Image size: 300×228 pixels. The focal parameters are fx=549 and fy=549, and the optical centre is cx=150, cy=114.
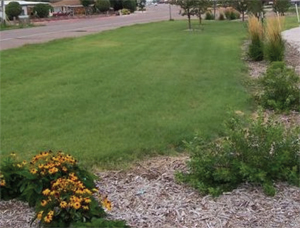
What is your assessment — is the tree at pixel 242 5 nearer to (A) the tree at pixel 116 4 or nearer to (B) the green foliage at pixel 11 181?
(A) the tree at pixel 116 4

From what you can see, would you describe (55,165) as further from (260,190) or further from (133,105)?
(133,105)

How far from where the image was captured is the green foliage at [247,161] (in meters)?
4.56

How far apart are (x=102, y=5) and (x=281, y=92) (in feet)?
159

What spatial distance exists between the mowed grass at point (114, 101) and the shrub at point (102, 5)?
40.3m

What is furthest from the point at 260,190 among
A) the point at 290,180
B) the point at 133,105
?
the point at 133,105

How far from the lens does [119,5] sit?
5875 centimetres

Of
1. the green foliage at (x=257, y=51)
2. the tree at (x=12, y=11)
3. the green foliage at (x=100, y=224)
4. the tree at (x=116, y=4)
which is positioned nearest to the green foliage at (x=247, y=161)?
the green foliage at (x=100, y=224)

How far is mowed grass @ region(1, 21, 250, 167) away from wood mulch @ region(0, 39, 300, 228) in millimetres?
705

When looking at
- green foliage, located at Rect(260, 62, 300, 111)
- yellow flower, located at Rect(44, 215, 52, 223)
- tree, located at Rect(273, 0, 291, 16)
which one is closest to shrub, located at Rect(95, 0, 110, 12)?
tree, located at Rect(273, 0, 291, 16)

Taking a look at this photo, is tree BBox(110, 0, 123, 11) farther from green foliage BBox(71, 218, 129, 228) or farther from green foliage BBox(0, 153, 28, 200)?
green foliage BBox(71, 218, 129, 228)

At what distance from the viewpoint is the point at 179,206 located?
431 cm

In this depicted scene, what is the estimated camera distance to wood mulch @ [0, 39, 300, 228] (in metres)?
4.05

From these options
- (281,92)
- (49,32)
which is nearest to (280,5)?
(49,32)

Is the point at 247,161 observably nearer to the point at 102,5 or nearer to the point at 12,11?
the point at 102,5
